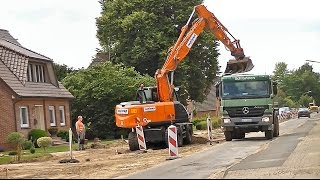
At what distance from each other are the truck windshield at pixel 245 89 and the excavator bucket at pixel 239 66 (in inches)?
77.6

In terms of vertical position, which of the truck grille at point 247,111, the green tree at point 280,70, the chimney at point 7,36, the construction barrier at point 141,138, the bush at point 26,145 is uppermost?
the green tree at point 280,70

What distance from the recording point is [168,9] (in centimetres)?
5716

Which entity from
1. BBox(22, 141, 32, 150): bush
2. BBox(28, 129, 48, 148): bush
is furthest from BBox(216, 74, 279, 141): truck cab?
BBox(28, 129, 48, 148): bush

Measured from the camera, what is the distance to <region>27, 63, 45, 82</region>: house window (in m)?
42.1

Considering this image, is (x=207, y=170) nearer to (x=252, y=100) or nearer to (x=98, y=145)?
(x=252, y=100)

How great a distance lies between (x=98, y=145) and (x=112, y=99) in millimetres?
11986

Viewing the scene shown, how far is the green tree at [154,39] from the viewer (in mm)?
54978

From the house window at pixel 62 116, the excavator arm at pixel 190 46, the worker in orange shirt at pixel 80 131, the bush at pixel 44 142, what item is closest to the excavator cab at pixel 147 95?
the excavator arm at pixel 190 46

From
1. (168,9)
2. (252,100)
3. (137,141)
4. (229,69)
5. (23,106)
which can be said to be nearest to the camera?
(137,141)

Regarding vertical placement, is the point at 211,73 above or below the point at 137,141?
above

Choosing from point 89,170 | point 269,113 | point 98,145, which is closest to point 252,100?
point 269,113

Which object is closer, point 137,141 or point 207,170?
point 207,170

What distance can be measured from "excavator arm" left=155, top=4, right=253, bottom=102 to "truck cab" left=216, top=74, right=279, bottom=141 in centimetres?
202

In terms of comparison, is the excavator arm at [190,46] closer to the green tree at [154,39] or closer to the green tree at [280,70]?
the green tree at [154,39]
